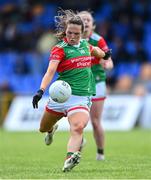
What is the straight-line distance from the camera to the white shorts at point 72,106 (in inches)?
440

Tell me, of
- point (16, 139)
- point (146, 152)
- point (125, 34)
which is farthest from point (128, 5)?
point (146, 152)

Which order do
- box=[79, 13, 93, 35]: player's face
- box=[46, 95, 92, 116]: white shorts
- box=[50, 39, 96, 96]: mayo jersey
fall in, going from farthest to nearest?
box=[79, 13, 93, 35]: player's face < box=[50, 39, 96, 96]: mayo jersey < box=[46, 95, 92, 116]: white shorts

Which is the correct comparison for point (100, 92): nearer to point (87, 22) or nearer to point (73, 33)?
point (87, 22)

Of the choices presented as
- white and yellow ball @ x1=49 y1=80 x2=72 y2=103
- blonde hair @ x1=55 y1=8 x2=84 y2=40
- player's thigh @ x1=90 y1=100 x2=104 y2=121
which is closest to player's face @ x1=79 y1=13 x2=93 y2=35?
player's thigh @ x1=90 y1=100 x2=104 y2=121

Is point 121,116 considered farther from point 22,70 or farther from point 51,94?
point 51,94

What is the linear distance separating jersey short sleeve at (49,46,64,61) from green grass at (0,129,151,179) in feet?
5.25

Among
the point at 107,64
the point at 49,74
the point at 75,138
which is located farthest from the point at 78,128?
the point at 107,64

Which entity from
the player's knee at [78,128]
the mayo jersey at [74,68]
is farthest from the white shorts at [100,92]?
the player's knee at [78,128]

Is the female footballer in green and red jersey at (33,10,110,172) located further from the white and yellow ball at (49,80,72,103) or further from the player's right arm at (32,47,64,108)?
the white and yellow ball at (49,80,72,103)

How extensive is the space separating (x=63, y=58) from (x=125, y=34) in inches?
665

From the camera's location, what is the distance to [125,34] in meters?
28.1

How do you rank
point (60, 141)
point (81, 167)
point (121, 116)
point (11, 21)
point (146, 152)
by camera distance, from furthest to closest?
point (11, 21)
point (121, 116)
point (60, 141)
point (146, 152)
point (81, 167)

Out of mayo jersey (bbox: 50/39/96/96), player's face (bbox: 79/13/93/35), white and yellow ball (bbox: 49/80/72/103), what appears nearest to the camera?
white and yellow ball (bbox: 49/80/72/103)

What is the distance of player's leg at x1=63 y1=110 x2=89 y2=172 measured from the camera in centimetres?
1062
